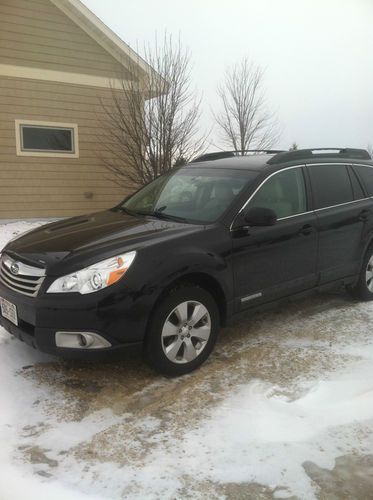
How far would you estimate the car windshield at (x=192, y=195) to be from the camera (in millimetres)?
4324

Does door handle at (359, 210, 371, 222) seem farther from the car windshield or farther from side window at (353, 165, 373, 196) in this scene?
the car windshield

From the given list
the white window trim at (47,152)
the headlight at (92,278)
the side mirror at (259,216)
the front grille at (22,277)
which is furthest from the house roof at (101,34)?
the headlight at (92,278)

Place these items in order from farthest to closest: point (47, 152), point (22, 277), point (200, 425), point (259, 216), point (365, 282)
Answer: point (47, 152), point (365, 282), point (259, 216), point (22, 277), point (200, 425)

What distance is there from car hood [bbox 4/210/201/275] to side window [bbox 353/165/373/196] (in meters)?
2.47

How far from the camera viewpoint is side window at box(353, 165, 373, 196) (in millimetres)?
5536

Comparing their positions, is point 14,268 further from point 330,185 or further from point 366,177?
point 366,177

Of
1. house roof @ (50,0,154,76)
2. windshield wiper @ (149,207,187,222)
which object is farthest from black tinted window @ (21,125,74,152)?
windshield wiper @ (149,207,187,222)

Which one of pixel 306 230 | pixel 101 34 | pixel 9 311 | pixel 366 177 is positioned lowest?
pixel 9 311

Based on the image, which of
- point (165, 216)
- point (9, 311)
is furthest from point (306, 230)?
point (9, 311)

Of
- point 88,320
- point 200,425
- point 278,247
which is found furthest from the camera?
point 278,247

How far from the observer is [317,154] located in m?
5.20

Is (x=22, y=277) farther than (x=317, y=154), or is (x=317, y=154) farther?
(x=317, y=154)

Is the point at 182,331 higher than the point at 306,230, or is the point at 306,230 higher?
the point at 306,230

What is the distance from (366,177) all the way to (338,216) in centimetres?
89
